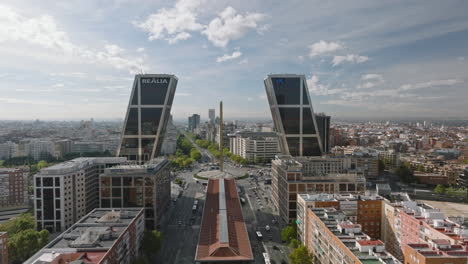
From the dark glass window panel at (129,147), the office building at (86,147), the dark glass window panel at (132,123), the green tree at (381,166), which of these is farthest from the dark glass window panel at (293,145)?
the office building at (86,147)

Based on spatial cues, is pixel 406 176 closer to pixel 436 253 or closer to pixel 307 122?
pixel 307 122

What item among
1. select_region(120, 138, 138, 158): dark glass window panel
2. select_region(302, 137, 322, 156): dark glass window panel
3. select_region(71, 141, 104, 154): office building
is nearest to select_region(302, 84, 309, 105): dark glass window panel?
select_region(302, 137, 322, 156): dark glass window panel

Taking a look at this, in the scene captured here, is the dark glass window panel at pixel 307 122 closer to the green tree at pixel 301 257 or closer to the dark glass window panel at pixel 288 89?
the dark glass window panel at pixel 288 89

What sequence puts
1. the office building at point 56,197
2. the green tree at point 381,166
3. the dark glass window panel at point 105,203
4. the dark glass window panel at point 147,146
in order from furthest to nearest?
1. the green tree at point 381,166
2. the dark glass window panel at point 147,146
3. the dark glass window panel at point 105,203
4. the office building at point 56,197

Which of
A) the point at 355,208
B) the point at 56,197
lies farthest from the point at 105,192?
the point at 355,208

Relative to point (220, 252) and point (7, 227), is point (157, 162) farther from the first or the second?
point (220, 252)
